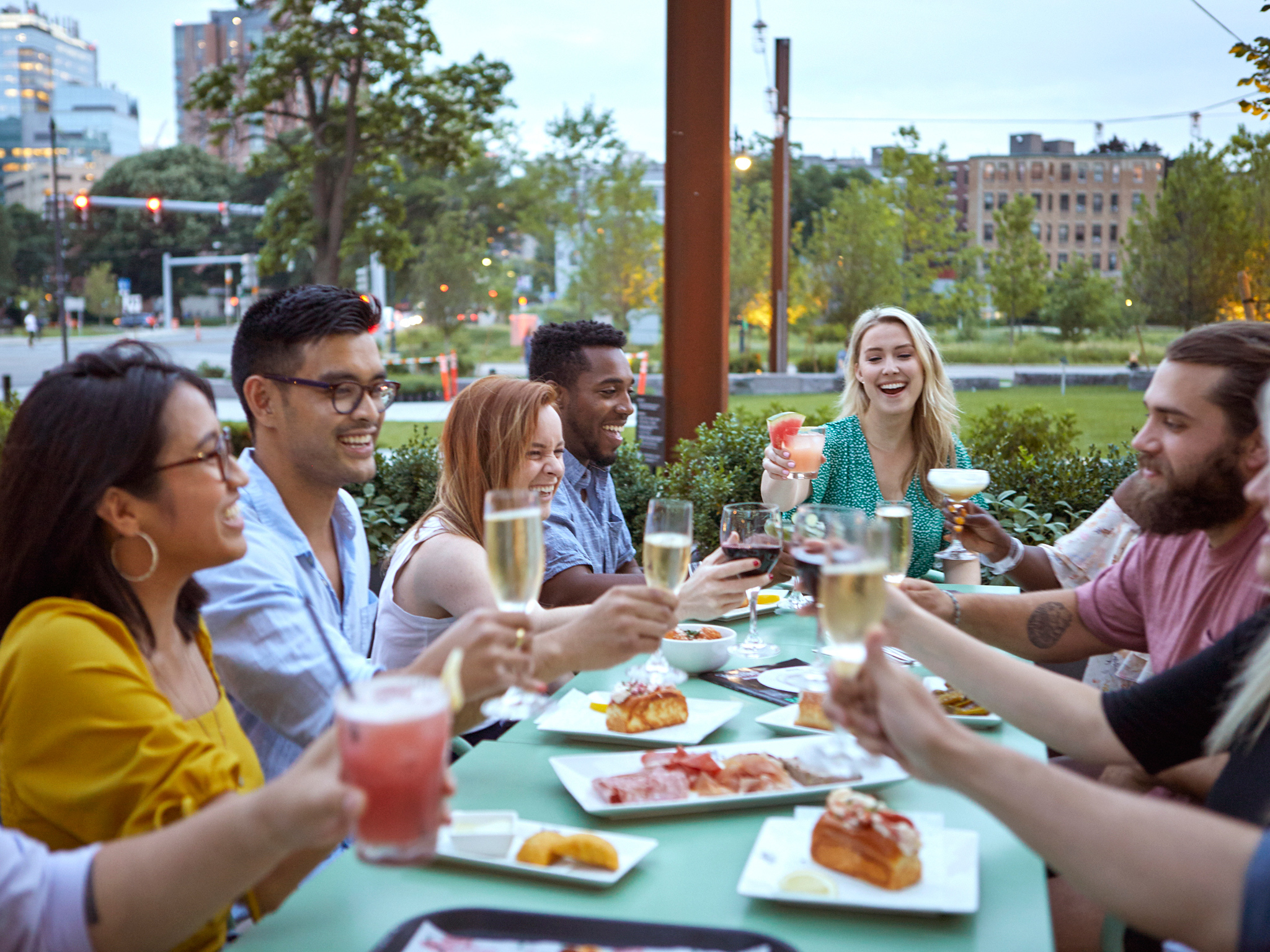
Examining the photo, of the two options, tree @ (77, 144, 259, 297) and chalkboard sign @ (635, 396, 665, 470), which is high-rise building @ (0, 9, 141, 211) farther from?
chalkboard sign @ (635, 396, 665, 470)

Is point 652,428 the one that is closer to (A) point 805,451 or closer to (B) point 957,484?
(A) point 805,451

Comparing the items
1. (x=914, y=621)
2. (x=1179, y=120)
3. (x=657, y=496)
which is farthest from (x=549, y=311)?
(x=914, y=621)

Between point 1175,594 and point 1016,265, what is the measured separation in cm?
2859

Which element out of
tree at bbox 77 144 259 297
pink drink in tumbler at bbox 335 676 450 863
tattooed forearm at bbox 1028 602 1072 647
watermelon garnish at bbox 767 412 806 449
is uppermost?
tree at bbox 77 144 259 297

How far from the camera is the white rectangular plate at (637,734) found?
221 cm

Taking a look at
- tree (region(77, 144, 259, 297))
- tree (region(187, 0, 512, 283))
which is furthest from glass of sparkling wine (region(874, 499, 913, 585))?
tree (region(77, 144, 259, 297))

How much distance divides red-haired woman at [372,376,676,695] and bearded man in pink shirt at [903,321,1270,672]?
1.22 metres

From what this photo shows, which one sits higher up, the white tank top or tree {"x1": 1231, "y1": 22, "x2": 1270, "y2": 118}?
tree {"x1": 1231, "y1": 22, "x2": 1270, "y2": 118}

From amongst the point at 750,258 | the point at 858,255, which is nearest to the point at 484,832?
the point at 858,255

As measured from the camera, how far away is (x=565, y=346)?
4383 mm

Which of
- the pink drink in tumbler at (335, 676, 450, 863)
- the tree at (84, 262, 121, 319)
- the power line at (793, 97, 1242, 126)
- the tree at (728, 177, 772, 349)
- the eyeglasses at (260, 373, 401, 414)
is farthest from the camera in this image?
the tree at (84, 262, 121, 319)

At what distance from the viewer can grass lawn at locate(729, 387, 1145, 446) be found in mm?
15789

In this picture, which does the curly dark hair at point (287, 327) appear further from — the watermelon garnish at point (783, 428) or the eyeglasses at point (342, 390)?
the watermelon garnish at point (783, 428)

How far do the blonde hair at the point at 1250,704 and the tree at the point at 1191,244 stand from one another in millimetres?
21943
